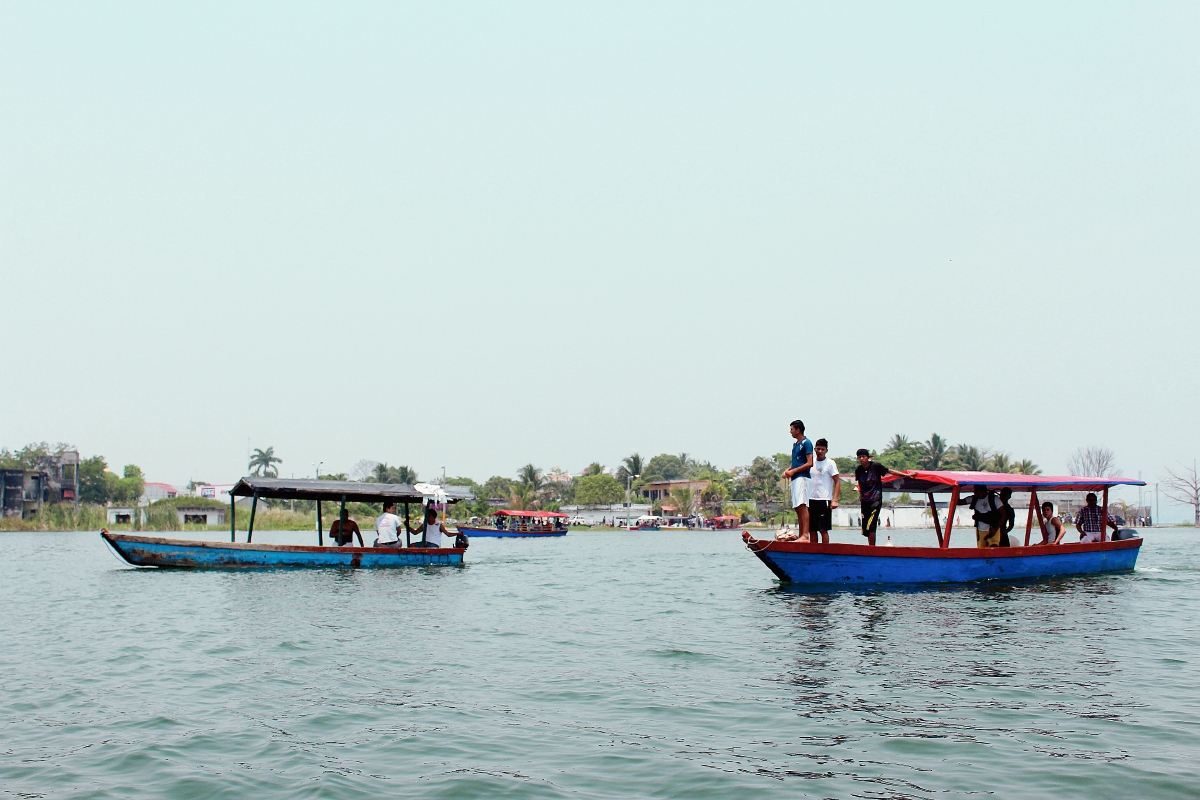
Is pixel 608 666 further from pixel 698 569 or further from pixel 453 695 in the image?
pixel 698 569

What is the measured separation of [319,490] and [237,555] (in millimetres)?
2578

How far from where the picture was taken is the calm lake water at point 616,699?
5.80 meters

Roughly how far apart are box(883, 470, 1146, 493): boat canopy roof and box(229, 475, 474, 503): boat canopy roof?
43.2 ft

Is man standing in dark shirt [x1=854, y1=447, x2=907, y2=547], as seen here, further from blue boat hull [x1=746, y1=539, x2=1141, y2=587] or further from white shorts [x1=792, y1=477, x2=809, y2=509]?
white shorts [x1=792, y1=477, x2=809, y2=509]

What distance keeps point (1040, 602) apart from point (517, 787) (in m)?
11.7

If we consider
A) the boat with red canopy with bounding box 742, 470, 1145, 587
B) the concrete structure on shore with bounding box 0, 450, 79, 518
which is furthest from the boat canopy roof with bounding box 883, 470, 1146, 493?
the concrete structure on shore with bounding box 0, 450, 79, 518

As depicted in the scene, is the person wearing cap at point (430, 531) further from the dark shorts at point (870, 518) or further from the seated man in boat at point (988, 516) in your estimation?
the seated man in boat at point (988, 516)

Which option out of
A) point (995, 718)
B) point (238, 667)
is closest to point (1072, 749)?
point (995, 718)

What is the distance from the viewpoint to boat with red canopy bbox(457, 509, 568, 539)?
68.8 m

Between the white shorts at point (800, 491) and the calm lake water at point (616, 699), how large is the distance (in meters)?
1.60

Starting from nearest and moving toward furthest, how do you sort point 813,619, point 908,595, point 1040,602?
1. point 813,619
2. point 1040,602
3. point 908,595

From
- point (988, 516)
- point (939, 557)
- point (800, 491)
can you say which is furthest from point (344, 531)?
point (988, 516)

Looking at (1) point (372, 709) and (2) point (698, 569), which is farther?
(2) point (698, 569)

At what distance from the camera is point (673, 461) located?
140250mm
